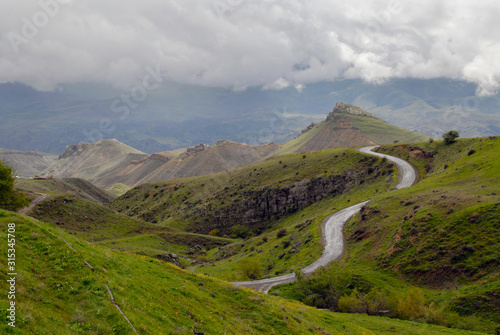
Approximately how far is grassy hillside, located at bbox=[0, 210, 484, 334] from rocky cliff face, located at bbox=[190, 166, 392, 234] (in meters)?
88.3

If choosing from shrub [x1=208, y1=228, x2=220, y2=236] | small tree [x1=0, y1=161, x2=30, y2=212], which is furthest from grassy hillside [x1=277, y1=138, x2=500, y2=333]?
shrub [x1=208, y1=228, x2=220, y2=236]

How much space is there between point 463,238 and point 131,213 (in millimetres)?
136989

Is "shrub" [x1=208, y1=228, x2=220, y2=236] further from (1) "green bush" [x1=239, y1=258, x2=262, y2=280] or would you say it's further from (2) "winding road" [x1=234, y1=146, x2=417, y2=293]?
(1) "green bush" [x1=239, y1=258, x2=262, y2=280]

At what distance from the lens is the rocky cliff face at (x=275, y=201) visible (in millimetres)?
113375

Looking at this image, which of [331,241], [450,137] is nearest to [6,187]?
[331,241]

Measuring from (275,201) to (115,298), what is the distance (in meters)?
108

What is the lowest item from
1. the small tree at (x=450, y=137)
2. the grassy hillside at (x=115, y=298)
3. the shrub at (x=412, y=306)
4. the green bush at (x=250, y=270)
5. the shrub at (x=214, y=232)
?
the shrub at (x=214, y=232)

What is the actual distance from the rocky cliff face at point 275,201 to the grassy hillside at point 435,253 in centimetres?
4149

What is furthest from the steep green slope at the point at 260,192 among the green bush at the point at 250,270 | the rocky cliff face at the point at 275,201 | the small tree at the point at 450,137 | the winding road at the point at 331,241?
the green bush at the point at 250,270

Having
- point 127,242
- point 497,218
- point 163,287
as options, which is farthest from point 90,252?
point 127,242

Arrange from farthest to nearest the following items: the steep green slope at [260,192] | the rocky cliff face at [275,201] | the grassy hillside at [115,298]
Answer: the steep green slope at [260,192] → the rocky cliff face at [275,201] → the grassy hillside at [115,298]

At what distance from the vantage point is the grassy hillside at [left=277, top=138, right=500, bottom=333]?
40094 mm

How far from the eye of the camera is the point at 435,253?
49219mm

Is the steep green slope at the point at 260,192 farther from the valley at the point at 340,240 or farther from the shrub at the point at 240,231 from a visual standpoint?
the shrub at the point at 240,231
